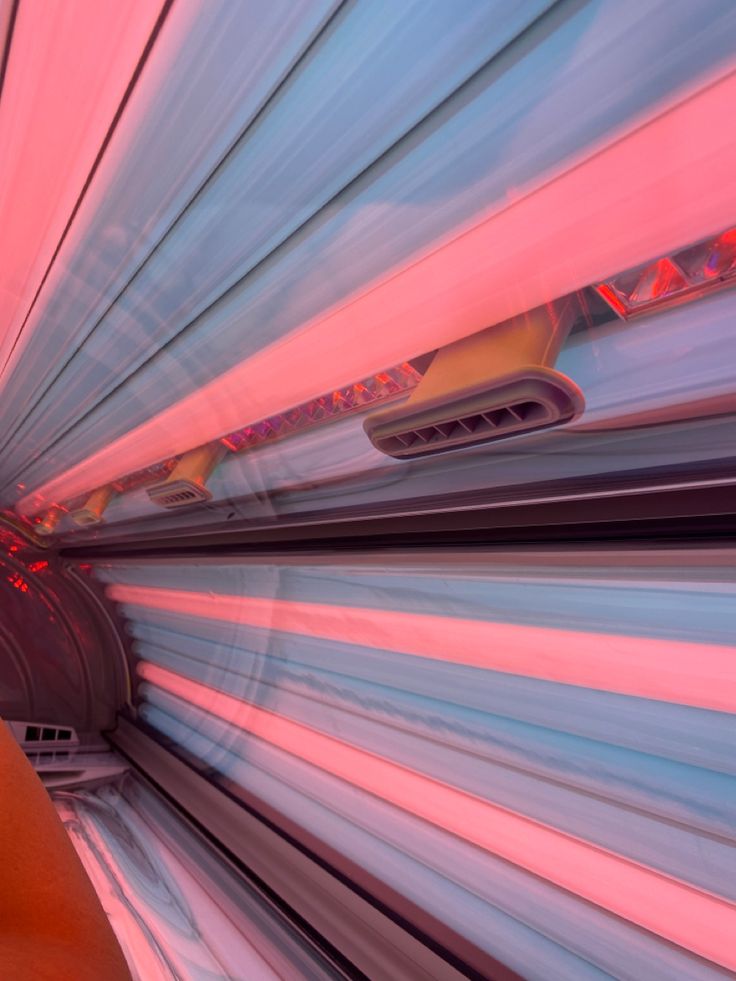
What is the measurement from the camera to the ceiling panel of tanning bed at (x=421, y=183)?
77cm

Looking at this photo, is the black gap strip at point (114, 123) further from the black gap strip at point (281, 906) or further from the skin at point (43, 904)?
the black gap strip at point (281, 906)

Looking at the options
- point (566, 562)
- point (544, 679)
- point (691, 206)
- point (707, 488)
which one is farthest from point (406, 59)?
point (544, 679)

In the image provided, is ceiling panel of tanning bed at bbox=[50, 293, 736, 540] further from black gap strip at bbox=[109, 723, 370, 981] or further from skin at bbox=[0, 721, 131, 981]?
black gap strip at bbox=[109, 723, 370, 981]

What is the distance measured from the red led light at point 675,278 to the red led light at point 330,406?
477 mm

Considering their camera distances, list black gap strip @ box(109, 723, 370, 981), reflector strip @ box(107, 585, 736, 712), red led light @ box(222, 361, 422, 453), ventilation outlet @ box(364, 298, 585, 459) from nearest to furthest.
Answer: ventilation outlet @ box(364, 298, 585, 459) → reflector strip @ box(107, 585, 736, 712) → red led light @ box(222, 361, 422, 453) → black gap strip @ box(109, 723, 370, 981)

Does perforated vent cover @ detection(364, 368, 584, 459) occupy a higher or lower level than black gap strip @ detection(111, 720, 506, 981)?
higher

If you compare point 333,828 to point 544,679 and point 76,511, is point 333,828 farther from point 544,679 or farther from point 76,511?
point 76,511

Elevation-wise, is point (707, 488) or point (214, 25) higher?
point (214, 25)

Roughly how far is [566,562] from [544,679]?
39cm

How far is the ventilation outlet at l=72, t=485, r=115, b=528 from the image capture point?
3304 millimetres

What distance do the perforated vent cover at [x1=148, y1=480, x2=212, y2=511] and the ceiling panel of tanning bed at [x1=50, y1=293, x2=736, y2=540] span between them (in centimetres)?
53

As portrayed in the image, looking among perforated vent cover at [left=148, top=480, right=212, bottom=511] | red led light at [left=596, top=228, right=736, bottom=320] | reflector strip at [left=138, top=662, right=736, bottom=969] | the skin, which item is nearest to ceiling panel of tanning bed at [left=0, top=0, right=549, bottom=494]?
red led light at [left=596, top=228, right=736, bottom=320]

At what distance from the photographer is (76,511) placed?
148 inches

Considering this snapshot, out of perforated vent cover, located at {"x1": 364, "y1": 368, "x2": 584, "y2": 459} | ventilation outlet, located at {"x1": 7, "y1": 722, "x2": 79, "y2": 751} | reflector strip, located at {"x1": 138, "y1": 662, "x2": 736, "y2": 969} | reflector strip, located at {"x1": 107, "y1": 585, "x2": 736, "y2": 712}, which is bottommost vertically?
ventilation outlet, located at {"x1": 7, "y1": 722, "x2": 79, "y2": 751}
